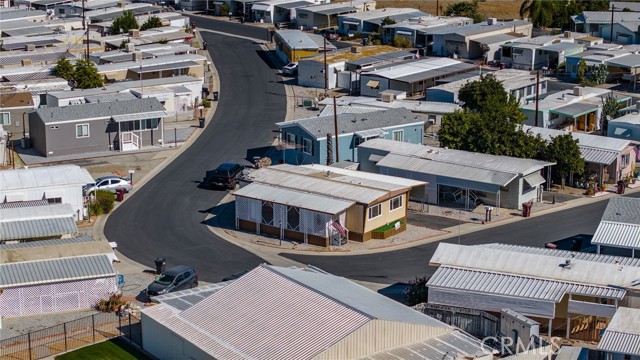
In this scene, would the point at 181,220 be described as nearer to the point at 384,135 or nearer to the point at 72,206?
the point at 72,206

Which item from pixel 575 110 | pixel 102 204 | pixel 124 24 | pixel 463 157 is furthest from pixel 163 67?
pixel 463 157

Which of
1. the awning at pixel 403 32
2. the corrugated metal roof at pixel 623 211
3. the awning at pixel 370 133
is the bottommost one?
the corrugated metal roof at pixel 623 211

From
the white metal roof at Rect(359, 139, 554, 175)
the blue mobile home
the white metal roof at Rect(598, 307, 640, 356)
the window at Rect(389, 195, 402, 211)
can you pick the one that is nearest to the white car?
the blue mobile home

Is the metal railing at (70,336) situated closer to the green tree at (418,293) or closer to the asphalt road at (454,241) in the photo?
the asphalt road at (454,241)

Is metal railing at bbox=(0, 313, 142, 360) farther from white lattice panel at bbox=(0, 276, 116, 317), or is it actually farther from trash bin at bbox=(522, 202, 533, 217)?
trash bin at bbox=(522, 202, 533, 217)

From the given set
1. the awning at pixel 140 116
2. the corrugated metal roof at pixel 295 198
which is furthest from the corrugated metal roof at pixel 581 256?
the awning at pixel 140 116

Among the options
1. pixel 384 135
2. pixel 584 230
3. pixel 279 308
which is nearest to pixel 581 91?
pixel 384 135
